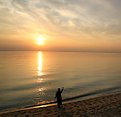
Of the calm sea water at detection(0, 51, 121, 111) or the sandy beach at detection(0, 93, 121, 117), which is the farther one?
the calm sea water at detection(0, 51, 121, 111)

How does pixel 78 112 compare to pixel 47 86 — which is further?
pixel 47 86

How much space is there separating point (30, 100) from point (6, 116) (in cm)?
963

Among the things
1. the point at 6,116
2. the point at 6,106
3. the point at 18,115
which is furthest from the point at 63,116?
the point at 6,106

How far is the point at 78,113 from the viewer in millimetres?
17125

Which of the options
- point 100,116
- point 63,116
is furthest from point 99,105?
point 63,116

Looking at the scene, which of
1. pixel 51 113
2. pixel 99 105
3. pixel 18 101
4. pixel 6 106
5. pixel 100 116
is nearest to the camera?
pixel 100 116

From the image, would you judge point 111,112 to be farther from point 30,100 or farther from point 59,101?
point 30,100

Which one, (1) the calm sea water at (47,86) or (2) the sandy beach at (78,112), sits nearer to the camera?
(2) the sandy beach at (78,112)

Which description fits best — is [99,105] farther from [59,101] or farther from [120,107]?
[59,101]

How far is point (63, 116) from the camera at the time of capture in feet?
53.1

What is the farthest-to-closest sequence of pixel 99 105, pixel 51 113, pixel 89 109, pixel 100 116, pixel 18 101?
1. pixel 18 101
2. pixel 99 105
3. pixel 89 109
4. pixel 51 113
5. pixel 100 116

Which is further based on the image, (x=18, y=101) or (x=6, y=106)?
(x=18, y=101)

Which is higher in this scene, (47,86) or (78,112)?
(78,112)

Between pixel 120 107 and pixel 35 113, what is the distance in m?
9.88
